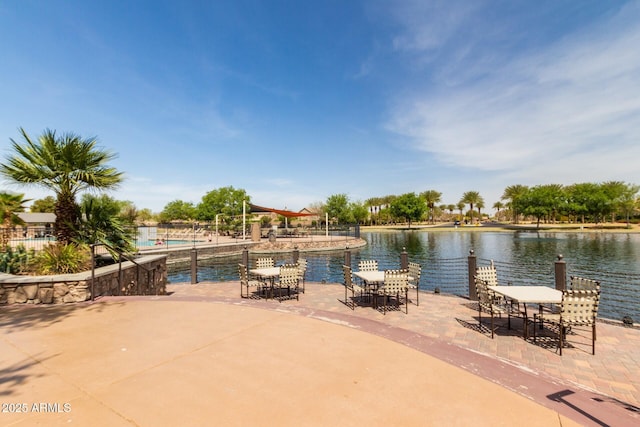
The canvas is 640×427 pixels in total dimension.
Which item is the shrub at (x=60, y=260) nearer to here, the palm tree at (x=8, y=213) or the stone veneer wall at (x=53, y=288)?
the stone veneer wall at (x=53, y=288)

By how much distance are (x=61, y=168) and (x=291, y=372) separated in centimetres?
749

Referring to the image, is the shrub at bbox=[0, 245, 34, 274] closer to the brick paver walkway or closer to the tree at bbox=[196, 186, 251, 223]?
the brick paver walkway

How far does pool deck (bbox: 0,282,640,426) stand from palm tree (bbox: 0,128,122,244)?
2.49 m

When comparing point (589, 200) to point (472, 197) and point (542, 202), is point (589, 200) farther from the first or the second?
point (472, 197)

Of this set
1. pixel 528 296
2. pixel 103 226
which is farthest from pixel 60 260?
pixel 528 296

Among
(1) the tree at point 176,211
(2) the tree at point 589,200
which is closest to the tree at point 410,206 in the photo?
(2) the tree at point 589,200

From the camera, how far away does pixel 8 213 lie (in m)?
9.47

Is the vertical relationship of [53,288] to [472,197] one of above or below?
below

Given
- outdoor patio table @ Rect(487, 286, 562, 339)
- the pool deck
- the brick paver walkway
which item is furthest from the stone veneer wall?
outdoor patio table @ Rect(487, 286, 562, 339)

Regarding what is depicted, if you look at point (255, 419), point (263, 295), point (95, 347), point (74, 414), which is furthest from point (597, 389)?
point (263, 295)

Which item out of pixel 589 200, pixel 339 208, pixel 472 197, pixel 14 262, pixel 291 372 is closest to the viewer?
pixel 291 372

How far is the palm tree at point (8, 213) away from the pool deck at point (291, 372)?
569cm

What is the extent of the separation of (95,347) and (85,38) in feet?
34.0

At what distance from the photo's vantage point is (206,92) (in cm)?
1488
